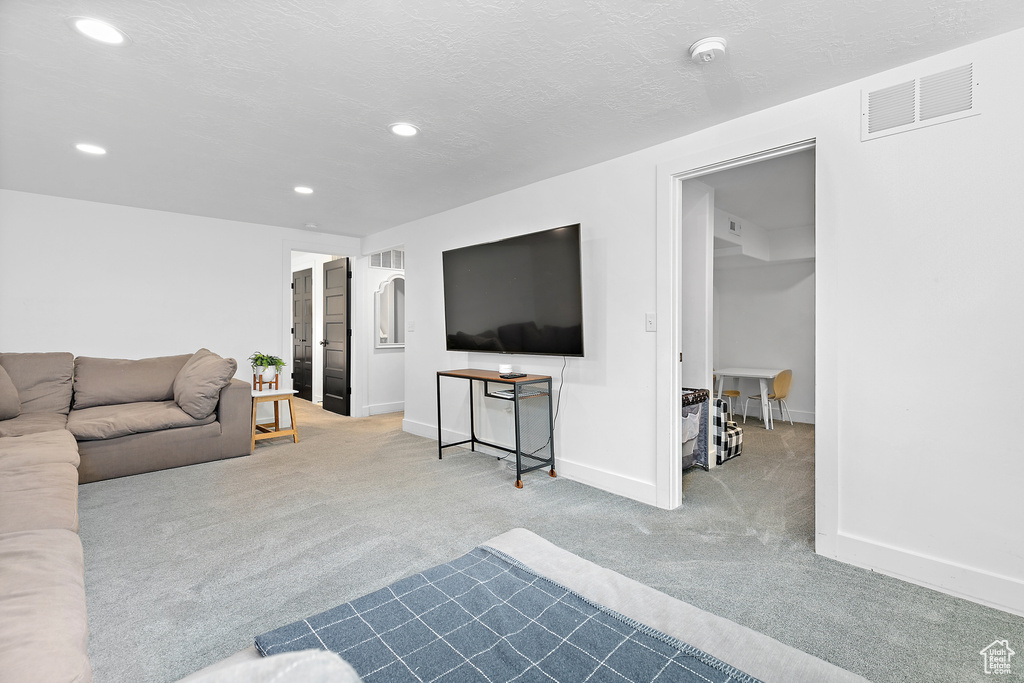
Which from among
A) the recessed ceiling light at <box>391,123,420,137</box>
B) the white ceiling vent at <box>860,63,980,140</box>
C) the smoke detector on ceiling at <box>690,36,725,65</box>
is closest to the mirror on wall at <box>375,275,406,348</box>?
the recessed ceiling light at <box>391,123,420,137</box>

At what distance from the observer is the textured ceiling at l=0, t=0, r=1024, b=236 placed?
1.77m

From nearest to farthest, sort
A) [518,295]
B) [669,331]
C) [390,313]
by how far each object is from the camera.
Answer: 1. [669,331]
2. [518,295]
3. [390,313]

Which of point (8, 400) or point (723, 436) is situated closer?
point (8, 400)

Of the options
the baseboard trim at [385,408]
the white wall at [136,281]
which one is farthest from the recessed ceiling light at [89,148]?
the baseboard trim at [385,408]

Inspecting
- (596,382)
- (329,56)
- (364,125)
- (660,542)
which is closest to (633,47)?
(329,56)

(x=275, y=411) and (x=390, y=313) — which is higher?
(x=390, y=313)

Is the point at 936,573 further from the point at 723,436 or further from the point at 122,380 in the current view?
the point at 122,380

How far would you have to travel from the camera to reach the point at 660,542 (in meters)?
2.47

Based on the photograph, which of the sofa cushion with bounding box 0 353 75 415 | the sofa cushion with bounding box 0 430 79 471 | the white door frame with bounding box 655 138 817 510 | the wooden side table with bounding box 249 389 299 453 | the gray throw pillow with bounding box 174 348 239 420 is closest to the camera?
the sofa cushion with bounding box 0 430 79 471

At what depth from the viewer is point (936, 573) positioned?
80.4 inches

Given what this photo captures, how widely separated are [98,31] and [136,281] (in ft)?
11.1

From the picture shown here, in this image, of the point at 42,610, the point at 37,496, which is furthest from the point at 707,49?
the point at 37,496

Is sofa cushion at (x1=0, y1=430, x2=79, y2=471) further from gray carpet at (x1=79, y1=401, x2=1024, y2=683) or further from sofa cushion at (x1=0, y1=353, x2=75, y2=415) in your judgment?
sofa cushion at (x1=0, y1=353, x2=75, y2=415)

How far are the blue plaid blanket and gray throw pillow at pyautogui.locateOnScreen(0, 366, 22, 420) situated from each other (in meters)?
4.00
